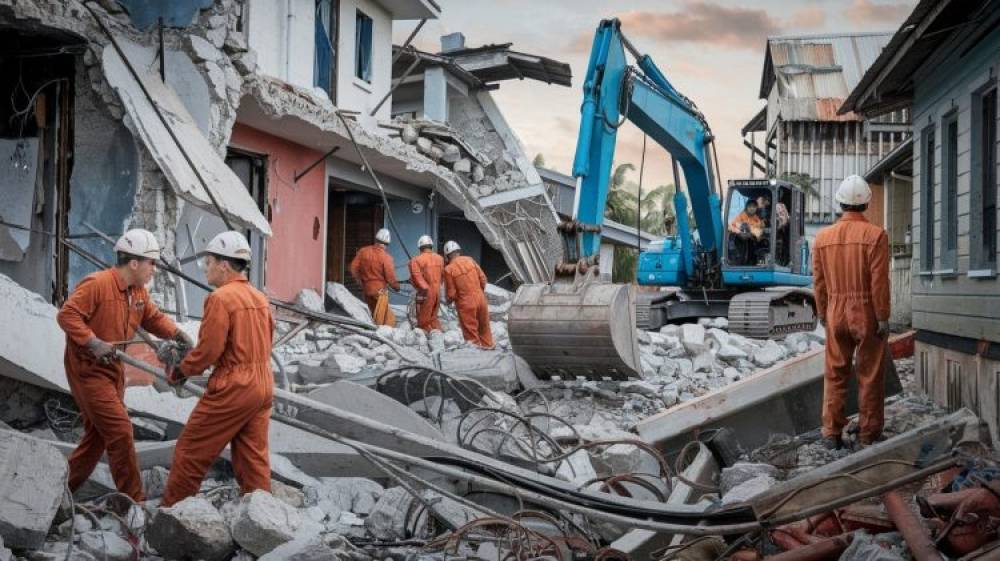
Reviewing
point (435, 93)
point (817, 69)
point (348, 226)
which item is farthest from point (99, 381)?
point (817, 69)

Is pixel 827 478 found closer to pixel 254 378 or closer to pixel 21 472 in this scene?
pixel 254 378

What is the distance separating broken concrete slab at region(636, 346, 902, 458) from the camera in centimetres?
784

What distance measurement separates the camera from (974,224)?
28.5 ft

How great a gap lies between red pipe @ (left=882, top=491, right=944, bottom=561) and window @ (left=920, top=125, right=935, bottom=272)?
7.52 meters

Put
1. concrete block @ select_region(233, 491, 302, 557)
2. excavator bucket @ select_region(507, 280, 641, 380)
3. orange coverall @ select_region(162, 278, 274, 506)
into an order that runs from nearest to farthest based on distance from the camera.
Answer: concrete block @ select_region(233, 491, 302, 557) → orange coverall @ select_region(162, 278, 274, 506) → excavator bucket @ select_region(507, 280, 641, 380)

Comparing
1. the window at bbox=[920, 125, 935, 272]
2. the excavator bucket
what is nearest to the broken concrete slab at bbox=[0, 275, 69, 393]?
the excavator bucket

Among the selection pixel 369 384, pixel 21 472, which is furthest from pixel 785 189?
pixel 21 472

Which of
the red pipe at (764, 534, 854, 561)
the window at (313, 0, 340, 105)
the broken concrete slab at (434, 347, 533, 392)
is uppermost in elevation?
the window at (313, 0, 340, 105)

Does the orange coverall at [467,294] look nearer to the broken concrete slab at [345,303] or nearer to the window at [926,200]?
the broken concrete slab at [345,303]

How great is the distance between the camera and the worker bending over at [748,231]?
→ 1505 cm

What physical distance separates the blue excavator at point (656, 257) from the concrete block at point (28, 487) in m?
4.94

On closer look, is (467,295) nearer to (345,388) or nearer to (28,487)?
(345,388)

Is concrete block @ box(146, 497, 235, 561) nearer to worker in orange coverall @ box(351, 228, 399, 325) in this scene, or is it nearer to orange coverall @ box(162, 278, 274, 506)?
orange coverall @ box(162, 278, 274, 506)

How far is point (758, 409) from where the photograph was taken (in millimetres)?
8031
